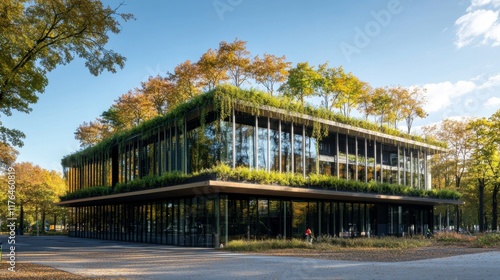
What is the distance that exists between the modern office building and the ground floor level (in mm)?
74

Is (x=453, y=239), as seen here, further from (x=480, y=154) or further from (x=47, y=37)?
(x=47, y=37)

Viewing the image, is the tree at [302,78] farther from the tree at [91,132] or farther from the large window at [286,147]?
the tree at [91,132]

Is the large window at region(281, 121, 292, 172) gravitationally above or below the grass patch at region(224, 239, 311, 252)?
above

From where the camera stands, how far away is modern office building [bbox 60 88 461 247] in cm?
2923

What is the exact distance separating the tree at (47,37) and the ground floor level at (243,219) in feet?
48.0

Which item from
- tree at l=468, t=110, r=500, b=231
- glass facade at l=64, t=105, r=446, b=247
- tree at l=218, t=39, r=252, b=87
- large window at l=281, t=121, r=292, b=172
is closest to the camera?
glass facade at l=64, t=105, r=446, b=247

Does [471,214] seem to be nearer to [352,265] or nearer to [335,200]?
[335,200]

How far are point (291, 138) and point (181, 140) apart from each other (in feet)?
24.3

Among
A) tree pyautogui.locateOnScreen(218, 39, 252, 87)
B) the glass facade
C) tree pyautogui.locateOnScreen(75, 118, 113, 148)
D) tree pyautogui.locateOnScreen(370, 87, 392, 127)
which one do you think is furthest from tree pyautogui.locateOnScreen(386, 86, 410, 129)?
tree pyautogui.locateOnScreen(75, 118, 113, 148)

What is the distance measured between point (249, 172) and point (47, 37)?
1519cm

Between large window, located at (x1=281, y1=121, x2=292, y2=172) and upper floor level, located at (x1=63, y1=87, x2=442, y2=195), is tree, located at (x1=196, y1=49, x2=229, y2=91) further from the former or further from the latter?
large window, located at (x1=281, y1=121, x2=292, y2=172)

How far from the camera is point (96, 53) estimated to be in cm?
1581

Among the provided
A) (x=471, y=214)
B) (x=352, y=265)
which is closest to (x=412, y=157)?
(x=471, y=214)

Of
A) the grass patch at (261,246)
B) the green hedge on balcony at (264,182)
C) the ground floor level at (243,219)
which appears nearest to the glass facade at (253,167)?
the ground floor level at (243,219)
